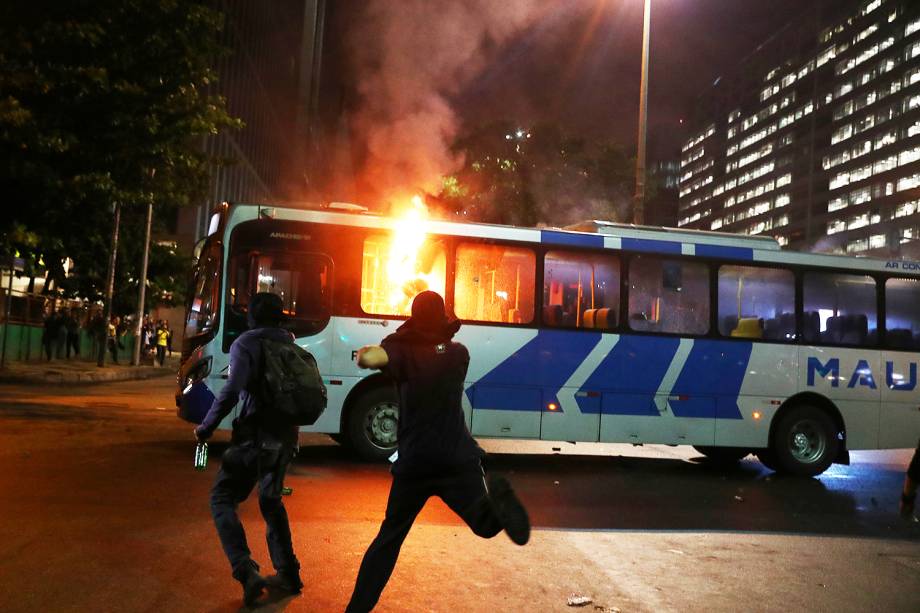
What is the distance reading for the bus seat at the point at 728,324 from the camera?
35.8 ft

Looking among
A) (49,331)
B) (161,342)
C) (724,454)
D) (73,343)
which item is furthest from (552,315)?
(161,342)

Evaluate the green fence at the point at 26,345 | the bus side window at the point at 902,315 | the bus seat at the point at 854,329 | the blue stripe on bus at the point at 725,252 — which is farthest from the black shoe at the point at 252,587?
the green fence at the point at 26,345

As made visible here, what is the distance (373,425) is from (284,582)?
5131mm

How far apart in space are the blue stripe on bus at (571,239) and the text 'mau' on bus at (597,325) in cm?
2

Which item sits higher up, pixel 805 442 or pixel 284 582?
pixel 805 442

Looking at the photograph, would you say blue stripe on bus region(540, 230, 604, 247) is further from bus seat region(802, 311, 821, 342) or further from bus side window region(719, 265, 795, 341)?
bus seat region(802, 311, 821, 342)

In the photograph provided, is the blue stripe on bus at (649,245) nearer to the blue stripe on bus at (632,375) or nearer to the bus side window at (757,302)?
the bus side window at (757,302)

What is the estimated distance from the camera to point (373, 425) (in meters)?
9.64

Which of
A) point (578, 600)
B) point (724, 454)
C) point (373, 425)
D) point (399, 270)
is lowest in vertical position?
point (578, 600)

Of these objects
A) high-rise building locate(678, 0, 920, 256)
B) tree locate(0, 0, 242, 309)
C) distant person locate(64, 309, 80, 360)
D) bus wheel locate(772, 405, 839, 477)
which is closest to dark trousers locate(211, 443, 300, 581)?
bus wheel locate(772, 405, 839, 477)

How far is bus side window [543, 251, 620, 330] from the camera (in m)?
10.3

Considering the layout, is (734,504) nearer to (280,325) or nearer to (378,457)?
(378,457)

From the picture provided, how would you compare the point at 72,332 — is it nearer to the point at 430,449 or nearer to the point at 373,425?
the point at 373,425

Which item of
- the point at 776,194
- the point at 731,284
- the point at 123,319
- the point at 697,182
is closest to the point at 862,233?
the point at 776,194
